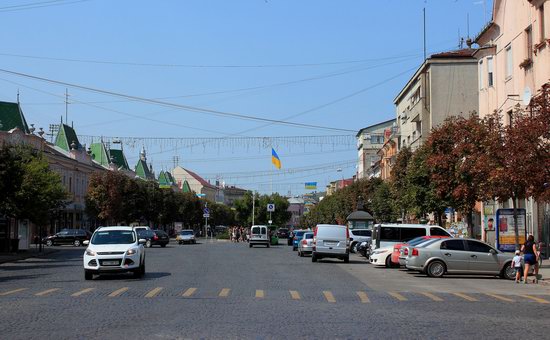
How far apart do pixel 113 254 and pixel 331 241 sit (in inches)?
597

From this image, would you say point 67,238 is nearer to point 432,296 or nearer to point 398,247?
point 398,247

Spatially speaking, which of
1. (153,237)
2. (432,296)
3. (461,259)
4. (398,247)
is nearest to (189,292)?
(432,296)

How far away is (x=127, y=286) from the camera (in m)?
22.0

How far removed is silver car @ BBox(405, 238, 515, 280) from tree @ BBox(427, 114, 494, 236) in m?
2.44

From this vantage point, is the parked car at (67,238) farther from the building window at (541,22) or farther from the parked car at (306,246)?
the building window at (541,22)

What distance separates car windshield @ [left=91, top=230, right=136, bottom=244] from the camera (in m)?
25.9

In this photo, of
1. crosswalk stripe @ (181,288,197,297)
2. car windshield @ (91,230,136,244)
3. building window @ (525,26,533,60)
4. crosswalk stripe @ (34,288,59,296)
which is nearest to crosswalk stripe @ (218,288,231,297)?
crosswalk stripe @ (181,288,197,297)

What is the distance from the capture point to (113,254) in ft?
81.6

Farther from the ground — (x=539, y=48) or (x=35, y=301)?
(x=539, y=48)

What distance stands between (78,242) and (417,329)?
196 feet

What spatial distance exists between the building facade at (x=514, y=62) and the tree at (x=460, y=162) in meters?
1.59

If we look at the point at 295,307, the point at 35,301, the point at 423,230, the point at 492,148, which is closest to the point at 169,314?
the point at 295,307

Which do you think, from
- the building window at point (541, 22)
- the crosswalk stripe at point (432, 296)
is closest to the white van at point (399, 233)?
the building window at point (541, 22)

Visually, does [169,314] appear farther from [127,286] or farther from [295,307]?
[127,286]
